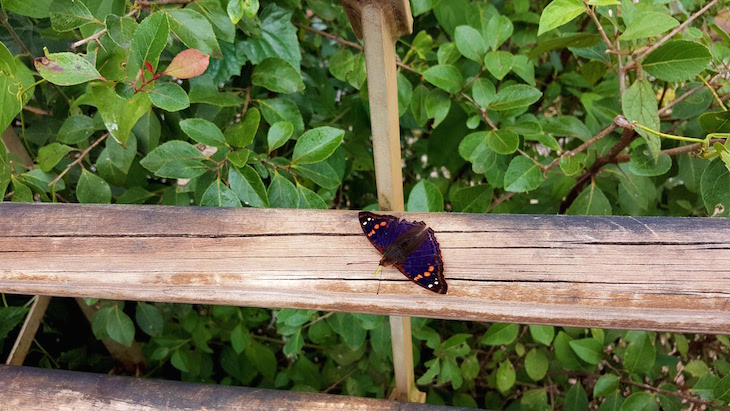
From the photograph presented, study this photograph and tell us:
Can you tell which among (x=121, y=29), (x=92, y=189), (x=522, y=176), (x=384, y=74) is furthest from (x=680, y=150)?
(x=92, y=189)

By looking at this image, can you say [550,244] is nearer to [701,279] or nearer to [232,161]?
[701,279]

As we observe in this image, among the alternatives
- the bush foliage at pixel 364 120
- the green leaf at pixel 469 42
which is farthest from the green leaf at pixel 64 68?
the green leaf at pixel 469 42

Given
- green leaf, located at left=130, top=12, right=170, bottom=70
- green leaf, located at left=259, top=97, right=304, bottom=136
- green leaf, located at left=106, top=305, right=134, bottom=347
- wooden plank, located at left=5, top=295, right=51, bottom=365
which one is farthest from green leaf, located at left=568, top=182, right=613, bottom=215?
wooden plank, located at left=5, top=295, right=51, bottom=365

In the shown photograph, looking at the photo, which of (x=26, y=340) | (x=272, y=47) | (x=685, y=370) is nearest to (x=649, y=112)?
(x=272, y=47)

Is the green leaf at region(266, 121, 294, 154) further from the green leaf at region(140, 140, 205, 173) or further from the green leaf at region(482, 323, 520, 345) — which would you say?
the green leaf at region(482, 323, 520, 345)

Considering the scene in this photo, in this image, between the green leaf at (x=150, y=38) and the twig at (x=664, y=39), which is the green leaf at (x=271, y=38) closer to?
the green leaf at (x=150, y=38)

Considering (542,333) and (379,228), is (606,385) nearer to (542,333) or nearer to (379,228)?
(542,333)

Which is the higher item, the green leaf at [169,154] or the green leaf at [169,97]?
the green leaf at [169,97]
